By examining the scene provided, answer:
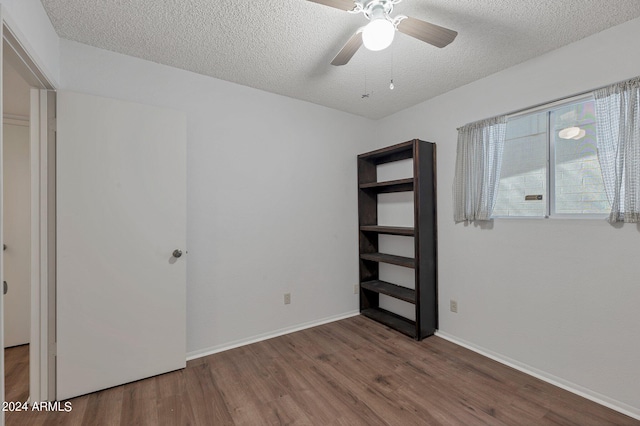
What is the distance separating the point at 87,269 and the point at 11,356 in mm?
1490

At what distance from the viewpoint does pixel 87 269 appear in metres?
2.01

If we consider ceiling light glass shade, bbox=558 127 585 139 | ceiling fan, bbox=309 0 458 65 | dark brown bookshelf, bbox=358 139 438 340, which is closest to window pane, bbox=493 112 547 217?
ceiling light glass shade, bbox=558 127 585 139

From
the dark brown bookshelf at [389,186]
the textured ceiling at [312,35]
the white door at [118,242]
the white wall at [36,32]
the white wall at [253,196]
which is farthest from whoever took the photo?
the dark brown bookshelf at [389,186]

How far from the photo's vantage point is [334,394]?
2010mm

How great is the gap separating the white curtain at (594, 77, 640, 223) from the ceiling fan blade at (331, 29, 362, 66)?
1670mm

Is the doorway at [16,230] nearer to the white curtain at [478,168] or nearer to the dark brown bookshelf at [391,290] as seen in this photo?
the dark brown bookshelf at [391,290]

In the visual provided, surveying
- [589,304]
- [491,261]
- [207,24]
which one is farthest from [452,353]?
[207,24]

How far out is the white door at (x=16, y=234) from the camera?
2727 millimetres

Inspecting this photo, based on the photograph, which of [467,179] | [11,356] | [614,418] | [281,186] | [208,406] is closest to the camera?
[614,418]

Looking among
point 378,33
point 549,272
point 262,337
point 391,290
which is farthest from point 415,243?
point 378,33

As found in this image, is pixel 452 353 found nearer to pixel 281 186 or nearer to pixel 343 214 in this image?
pixel 343 214

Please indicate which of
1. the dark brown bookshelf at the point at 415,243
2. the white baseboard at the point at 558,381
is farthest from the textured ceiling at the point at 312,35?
the white baseboard at the point at 558,381

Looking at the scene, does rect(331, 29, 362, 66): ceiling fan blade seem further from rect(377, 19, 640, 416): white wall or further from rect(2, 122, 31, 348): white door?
rect(2, 122, 31, 348): white door

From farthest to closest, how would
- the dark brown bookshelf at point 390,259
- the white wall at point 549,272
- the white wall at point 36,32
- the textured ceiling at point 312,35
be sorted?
the dark brown bookshelf at point 390,259 < the white wall at point 549,272 < the textured ceiling at point 312,35 < the white wall at point 36,32
